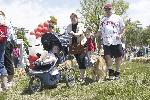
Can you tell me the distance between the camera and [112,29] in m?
11.7

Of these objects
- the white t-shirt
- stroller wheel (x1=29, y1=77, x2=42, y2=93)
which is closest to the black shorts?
the white t-shirt

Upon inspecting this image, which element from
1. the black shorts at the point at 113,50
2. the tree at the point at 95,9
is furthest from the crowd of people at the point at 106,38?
the tree at the point at 95,9

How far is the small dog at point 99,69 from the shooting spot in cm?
1162

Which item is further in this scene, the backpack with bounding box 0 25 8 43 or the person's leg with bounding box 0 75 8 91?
the person's leg with bounding box 0 75 8 91

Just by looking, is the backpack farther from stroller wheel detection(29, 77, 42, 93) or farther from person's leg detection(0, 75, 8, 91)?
stroller wheel detection(29, 77, 42, 93)

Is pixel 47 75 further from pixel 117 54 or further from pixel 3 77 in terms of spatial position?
pixel 117 54

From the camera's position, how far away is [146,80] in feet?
34.8

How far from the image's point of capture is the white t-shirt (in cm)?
1170

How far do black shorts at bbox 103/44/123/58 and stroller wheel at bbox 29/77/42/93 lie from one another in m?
2.17

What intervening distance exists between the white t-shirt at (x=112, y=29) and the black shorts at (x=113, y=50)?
0.11 meters

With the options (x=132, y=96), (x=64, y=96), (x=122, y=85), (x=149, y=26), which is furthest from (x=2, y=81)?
(x=149, y=26)

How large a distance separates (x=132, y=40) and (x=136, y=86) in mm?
98490

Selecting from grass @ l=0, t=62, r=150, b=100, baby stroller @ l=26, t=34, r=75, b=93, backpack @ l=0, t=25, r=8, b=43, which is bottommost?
grass @ l=0, t=62, r=150, b=100

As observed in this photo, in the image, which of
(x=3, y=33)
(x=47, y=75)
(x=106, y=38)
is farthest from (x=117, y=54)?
(x=3, y=33)
